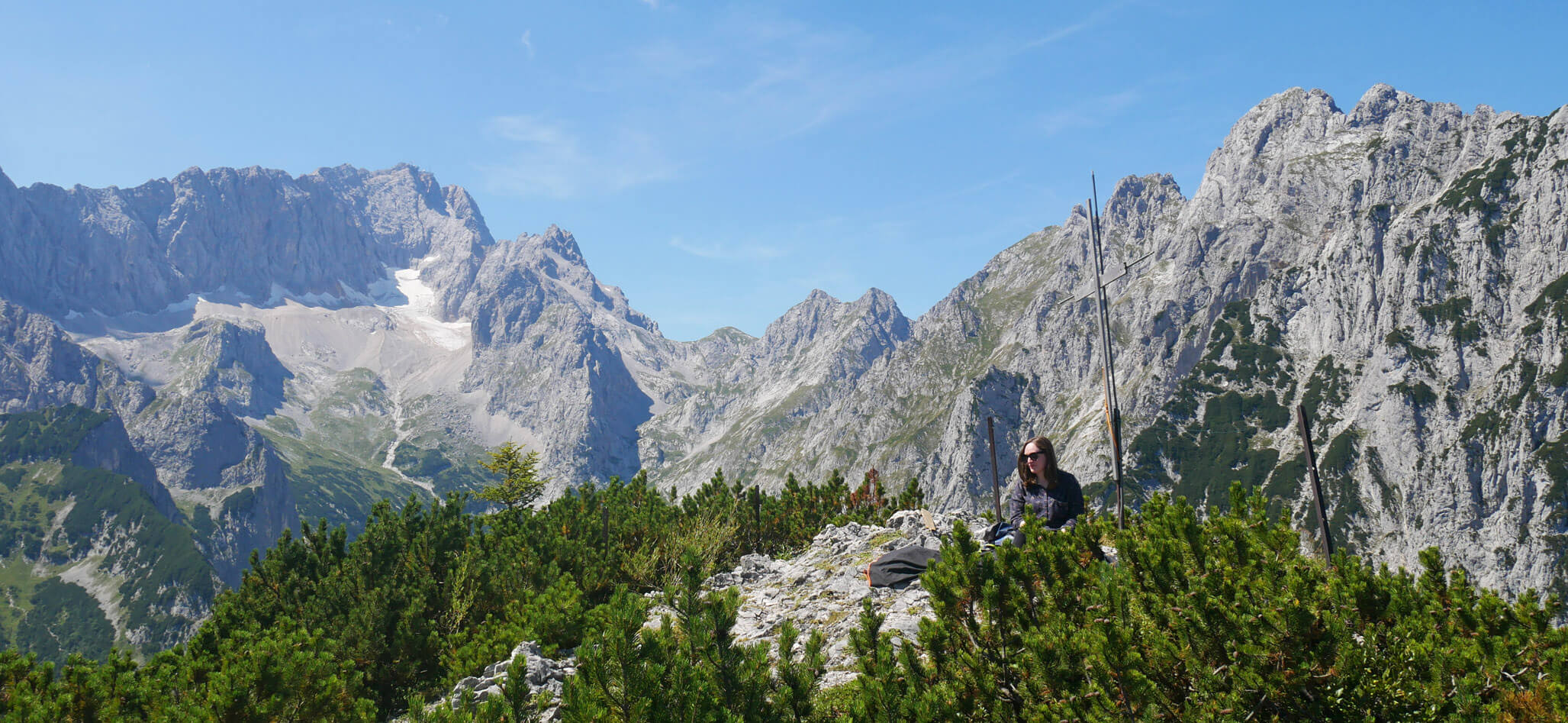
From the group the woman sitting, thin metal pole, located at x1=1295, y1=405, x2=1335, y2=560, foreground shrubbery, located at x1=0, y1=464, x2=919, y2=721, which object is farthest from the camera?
the woman sitting

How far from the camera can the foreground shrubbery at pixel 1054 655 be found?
6289 millimetres

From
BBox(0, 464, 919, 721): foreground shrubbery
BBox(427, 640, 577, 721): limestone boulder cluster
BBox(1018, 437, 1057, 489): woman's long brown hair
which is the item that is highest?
BBox(1018, 437, 1057, 489): woman's long brown hair

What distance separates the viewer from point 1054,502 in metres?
13.0

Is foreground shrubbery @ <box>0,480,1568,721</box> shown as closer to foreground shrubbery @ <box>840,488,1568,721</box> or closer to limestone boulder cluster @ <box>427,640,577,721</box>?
foreground shrubbery @ <box>840,488,1568,721</box>

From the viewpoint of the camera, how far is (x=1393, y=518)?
589 ft

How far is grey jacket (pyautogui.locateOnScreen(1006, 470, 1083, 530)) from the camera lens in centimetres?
1291

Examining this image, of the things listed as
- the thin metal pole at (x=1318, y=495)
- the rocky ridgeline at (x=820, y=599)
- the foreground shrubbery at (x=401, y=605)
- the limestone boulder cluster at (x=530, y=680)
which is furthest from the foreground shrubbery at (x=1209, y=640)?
the thin metal pole at (x=1318, y=495)

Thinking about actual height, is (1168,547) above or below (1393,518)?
above

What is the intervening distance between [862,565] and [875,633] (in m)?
7.73

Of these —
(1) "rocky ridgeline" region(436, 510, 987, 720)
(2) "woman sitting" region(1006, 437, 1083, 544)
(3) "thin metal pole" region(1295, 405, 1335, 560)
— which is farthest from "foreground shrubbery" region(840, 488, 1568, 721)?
(3) "thin metal pole" region(1295, 405, 1335, 560)

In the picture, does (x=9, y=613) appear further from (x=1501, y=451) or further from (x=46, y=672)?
(x=1501, y=451)

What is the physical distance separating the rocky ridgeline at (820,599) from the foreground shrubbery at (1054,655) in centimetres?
65

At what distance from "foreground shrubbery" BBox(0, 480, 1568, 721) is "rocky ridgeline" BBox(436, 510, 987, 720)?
646 millimetres

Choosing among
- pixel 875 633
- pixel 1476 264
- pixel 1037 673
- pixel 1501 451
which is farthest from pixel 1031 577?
pixel 1476 264
